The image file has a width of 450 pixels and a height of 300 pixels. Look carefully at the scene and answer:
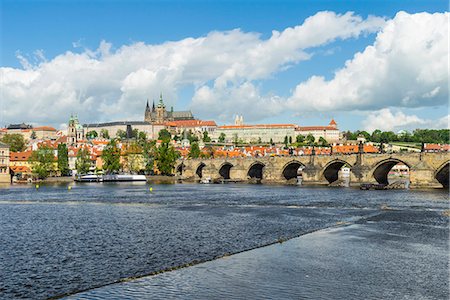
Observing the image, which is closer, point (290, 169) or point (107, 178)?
point (290, 169)

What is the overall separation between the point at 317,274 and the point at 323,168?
62943mm

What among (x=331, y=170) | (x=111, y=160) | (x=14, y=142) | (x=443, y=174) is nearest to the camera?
(x=443, y=174)

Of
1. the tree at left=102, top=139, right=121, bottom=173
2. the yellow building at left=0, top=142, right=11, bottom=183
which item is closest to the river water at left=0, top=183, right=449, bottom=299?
the yellow building at left=0, top=142, right=11, bottom=183

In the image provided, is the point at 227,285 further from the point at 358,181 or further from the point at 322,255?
the point at 358,181

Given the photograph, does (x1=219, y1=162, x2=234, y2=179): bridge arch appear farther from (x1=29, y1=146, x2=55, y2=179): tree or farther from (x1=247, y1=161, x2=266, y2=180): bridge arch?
(x1=29, y1=146, x2=55, y2=179): tree

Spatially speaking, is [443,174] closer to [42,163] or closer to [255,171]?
[255,171]

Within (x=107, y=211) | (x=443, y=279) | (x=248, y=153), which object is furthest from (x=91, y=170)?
(x=443, y=279)

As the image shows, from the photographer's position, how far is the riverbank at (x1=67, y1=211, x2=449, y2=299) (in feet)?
50.2

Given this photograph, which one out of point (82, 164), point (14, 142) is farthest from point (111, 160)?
point (14, 142)

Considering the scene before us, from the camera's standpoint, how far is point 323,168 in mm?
79625

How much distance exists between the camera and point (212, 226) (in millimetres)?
29953

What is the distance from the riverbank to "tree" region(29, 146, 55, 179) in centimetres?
7960

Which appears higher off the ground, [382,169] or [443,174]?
[382,169]

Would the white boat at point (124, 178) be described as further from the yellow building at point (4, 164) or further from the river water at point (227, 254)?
the river water at point (227, 254)
